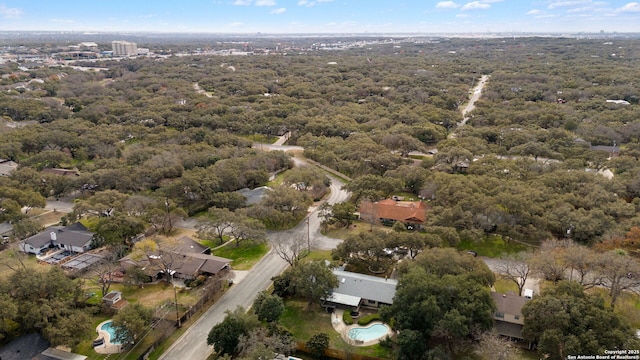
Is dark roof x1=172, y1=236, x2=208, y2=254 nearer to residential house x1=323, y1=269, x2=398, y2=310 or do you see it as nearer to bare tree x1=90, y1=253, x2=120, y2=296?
bare tree x1=90, y1=253, x2=120, y2=296

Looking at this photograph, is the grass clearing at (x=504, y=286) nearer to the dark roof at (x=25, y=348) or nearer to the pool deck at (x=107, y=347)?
the pool deck at (x=107, y=347)

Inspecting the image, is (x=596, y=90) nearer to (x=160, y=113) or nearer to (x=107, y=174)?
(x=160, y=113)

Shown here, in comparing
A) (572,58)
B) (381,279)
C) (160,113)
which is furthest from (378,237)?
(572,58)

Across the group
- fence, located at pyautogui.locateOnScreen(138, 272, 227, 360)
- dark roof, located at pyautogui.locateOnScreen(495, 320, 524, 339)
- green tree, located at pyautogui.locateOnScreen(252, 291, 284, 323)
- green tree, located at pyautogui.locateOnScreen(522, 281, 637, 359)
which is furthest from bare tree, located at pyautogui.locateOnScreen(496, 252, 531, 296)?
fence, located at pyautogui.locateOnScreen(138, 272, 227, 360)

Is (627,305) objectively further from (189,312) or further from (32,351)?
(32,351)

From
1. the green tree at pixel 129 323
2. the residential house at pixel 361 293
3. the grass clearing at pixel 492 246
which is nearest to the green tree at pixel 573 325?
the residential house at pixel 361 293

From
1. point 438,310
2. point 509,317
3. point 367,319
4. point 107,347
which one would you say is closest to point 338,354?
point 367,319
